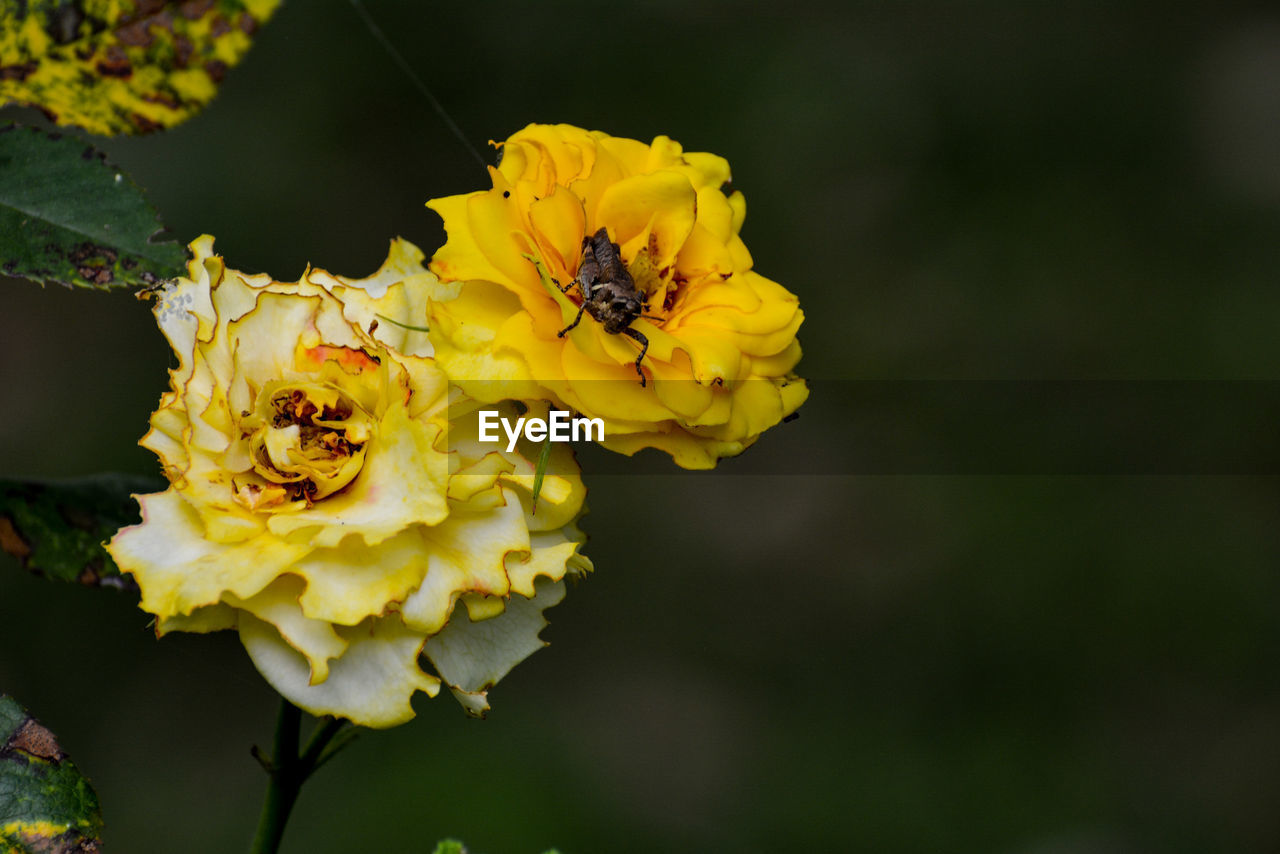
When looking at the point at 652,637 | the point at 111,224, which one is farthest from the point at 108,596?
the point at 111,224

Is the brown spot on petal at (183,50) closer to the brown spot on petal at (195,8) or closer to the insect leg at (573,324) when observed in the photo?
the brown spot on petal at (195,8)

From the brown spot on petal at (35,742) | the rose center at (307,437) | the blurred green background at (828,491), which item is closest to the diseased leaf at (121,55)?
the rose center at (307,437)

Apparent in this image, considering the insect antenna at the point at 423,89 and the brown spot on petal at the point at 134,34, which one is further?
the insect antenna at the point at 423,89

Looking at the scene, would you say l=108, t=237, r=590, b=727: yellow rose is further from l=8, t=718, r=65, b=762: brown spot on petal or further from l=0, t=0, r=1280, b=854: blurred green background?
A: l=0, t=0, r=1280, b=854: blurred green background

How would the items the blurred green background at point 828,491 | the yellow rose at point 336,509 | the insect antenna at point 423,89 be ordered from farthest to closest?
the blurred green background at point 828,491, the insect antenna at point 423,89, the yellow rose at point 336,509

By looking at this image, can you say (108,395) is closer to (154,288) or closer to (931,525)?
(154,288)

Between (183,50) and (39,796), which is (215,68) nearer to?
(183,50)

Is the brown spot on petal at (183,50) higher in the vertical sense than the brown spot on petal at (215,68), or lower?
higher
